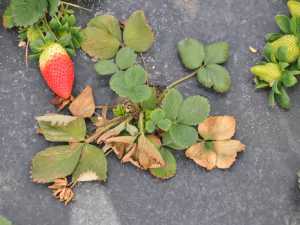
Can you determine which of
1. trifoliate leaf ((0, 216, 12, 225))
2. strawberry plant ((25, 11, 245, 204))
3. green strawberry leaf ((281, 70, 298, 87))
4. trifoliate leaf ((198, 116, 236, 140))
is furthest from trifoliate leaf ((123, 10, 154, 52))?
trifoliate leaf ((0, 216, 12, 225))

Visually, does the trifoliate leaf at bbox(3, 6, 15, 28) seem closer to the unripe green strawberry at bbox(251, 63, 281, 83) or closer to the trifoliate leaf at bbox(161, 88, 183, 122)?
the trifoliate leaf at bbox(161, 88, 183, 122)

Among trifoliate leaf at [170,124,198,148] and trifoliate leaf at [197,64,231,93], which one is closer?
trifoliate leaf at [170,124,198,148]

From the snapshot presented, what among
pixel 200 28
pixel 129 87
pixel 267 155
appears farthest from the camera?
pixel 200 28

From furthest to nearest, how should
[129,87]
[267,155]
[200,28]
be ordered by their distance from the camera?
1. [200,28]
2. [267,155]
3. [129,87]

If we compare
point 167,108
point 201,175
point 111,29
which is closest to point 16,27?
point 111,29

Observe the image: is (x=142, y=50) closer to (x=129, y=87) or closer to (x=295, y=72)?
(x=129, y=87)

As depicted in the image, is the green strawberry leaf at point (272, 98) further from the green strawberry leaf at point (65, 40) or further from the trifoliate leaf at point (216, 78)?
the green strawberry leaf at point (65, 40)
